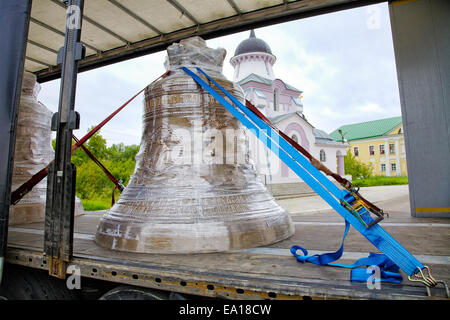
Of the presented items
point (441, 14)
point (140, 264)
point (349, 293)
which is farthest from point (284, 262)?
point (441, 14)

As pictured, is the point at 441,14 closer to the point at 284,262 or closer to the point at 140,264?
the point at 284,262

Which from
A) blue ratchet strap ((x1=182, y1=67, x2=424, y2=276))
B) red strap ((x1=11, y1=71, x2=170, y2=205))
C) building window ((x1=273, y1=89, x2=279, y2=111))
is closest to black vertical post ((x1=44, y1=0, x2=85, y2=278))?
red strap ((x1=11, y1=71, x2=170, y2=205))

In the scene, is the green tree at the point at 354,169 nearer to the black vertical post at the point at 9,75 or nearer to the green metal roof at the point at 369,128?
the green metal roof at the point at 369,128

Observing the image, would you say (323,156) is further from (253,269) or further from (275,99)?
(253,269)

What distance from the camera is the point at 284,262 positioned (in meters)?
1.76

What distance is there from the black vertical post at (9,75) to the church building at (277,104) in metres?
16.7

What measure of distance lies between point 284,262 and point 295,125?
23.8 metres

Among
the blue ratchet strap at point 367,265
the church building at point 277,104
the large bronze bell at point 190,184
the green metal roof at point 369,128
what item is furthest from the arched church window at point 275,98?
the blue ratchet strap at point 367,265

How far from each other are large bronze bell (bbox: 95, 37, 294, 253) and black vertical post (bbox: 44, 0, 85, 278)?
1.29 ft

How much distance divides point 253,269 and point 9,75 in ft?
7.36

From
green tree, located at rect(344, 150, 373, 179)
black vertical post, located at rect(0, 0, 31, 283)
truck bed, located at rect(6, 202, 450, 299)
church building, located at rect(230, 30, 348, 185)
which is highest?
church building, located at rect(230, 30, 348, 185)

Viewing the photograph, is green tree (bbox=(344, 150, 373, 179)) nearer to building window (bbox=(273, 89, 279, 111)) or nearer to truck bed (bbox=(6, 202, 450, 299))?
building window (bbox=(273, 89, 279, 111))

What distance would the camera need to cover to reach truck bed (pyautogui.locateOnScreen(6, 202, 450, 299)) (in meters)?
1.30
